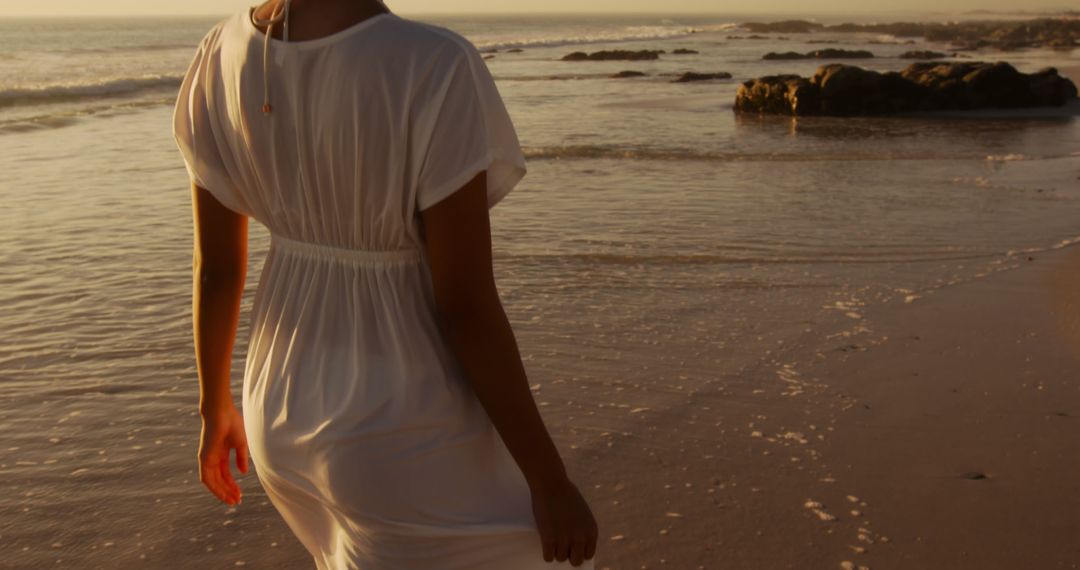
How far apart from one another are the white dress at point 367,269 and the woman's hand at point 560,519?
0.03 meters

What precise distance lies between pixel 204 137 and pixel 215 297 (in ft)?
0.96

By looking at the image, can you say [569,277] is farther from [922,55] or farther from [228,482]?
[922,55]

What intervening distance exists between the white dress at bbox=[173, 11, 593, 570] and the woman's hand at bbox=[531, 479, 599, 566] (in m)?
0.03

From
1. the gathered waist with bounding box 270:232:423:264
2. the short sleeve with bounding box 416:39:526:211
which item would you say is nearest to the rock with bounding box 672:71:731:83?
the gathered waist with bounding box 270:232:423:264

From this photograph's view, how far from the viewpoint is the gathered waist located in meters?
1.49

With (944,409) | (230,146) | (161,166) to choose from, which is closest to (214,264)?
(230,146)

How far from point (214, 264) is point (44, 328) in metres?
4.74

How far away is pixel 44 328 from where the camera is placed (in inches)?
234

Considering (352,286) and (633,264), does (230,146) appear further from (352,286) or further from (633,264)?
(633,264)

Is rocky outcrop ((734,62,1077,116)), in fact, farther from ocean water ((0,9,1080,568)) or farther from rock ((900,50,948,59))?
rock ((900,50,948,59))

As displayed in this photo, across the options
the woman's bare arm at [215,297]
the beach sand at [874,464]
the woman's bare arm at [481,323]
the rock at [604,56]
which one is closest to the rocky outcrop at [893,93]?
the beach sand at [874,464]

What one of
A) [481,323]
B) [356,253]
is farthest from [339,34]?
[481,323]

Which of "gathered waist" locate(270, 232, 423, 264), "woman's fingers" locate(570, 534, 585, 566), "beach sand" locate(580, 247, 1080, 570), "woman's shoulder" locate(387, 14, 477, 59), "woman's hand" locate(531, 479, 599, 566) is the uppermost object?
"woman's shoulder" locate(387, 14, 477, 59)

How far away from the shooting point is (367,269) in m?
1.51
